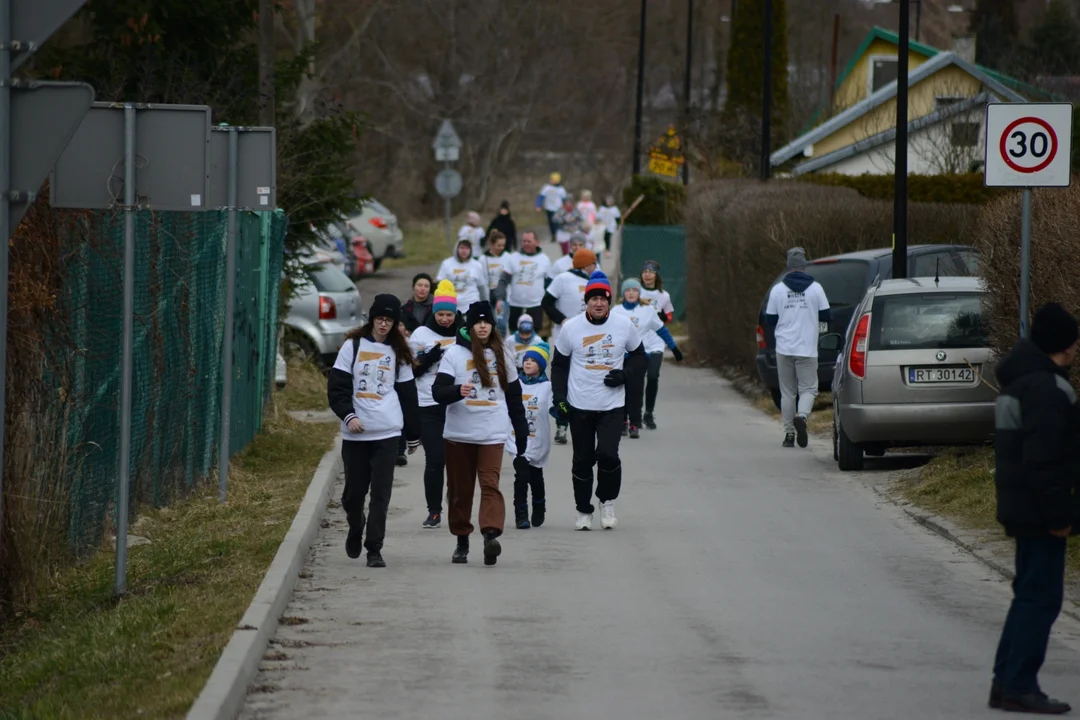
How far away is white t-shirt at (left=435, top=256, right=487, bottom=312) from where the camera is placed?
21.4m

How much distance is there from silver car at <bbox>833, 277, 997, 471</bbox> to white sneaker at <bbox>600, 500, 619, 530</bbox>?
10.7 ft

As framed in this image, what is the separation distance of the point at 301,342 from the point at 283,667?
53.4 feet

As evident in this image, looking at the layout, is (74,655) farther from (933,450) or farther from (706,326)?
(706,326)

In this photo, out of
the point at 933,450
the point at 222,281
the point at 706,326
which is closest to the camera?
the point at 222,281

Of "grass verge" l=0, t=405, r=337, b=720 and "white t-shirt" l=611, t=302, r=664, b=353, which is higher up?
"white t-shirt" l=611, t=302, r=664, b=353

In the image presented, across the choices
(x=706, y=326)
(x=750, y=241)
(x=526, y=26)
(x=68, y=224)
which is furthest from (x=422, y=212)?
(x=68, y=224)

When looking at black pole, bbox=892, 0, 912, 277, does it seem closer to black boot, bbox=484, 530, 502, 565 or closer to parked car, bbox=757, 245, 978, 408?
parked car, bbox=757, 245, 978, 408

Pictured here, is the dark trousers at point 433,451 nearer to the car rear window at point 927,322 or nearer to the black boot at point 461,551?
the black boot at point 461,551

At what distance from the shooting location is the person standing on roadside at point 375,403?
35.3 feet

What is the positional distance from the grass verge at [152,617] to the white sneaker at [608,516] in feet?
7.06

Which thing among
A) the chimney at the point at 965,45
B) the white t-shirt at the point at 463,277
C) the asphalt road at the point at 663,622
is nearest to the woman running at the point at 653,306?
the white t-shirt at the point at 463,277

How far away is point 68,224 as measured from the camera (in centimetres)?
1001

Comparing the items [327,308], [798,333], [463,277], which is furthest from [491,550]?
[327,308]

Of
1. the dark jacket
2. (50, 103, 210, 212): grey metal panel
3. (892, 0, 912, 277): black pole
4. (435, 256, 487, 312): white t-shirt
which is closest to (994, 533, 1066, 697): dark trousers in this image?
the dark jacket
